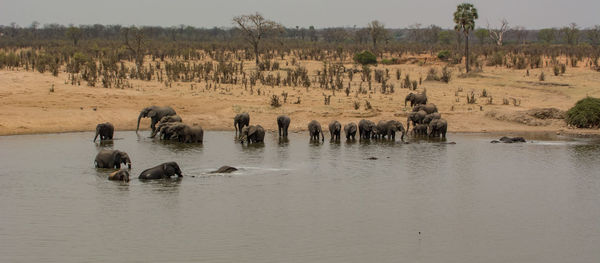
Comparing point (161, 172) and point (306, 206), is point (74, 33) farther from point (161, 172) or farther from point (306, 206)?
point (306, 206)

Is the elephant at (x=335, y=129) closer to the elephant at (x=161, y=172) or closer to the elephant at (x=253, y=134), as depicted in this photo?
the elephant at (x=253, y=134)

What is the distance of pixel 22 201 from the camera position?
55.0 ft

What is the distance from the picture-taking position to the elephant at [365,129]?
26.9 metres

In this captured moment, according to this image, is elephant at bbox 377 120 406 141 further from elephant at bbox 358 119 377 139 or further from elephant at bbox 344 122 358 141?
elephant at bbox 344 122 358 141

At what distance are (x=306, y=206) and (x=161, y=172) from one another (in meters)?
4.20

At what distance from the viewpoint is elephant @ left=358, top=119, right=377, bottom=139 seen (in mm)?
26922

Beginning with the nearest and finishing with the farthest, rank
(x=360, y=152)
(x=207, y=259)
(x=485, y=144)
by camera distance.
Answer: (x=207, y=259) → (x=360, y=152) → (x=485, y=144)

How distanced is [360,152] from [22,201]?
35.1 ft

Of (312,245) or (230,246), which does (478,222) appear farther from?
(230,246)

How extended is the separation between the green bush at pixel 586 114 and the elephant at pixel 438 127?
5.93m

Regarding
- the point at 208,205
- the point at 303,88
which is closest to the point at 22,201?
the point at 208,205

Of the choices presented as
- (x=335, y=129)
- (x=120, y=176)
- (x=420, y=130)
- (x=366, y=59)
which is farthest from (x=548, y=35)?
(x=120, y=176)

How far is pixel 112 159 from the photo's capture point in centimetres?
2017

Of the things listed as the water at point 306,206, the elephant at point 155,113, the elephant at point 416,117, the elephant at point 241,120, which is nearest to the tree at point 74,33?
the elephant at point 155,113
